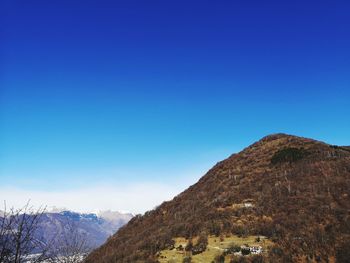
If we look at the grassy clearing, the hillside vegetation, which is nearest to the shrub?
the hillside vegetation

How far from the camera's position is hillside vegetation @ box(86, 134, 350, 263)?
23.8 metres

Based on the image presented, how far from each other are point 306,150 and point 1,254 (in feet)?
142

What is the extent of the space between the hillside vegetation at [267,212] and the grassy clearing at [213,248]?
36 cm

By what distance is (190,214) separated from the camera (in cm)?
3625

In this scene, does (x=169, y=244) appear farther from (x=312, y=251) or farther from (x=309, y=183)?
(x=309, y=183)

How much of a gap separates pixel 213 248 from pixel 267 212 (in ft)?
25.8

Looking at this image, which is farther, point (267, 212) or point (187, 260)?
point (267, 212)

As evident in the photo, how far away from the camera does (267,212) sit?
99.8 ft

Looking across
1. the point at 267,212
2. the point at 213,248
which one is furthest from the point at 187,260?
the point at 267,212

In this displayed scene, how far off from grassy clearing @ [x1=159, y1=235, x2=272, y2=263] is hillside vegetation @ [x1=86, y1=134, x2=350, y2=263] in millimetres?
362

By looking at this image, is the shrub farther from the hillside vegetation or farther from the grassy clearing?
the grassy clearing

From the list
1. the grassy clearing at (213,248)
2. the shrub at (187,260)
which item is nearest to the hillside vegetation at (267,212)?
the shrub at (187,260)

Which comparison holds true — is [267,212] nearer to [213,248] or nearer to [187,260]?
[213,248]

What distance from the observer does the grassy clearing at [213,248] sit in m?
23.6
